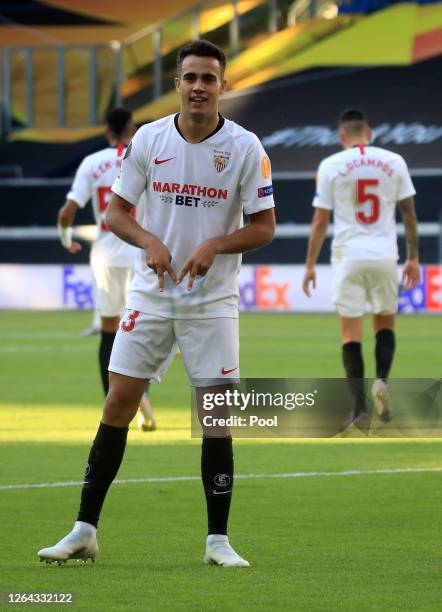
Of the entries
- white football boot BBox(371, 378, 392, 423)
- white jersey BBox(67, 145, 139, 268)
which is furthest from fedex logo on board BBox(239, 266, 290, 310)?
white football boot BBox(371, 378, 392, 423)

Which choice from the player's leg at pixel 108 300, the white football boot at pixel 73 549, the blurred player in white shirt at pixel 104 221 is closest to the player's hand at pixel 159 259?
the white football boot at pixel 73 549

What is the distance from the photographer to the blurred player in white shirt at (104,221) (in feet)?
41.1

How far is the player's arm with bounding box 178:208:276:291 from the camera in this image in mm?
6426

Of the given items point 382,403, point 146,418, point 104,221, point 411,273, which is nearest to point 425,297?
point 104,221

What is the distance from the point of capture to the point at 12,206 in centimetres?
3619

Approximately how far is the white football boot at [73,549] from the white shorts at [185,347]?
0.68 m

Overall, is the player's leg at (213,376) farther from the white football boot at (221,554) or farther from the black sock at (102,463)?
the black sock at (102,463)

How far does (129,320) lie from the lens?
673 cm

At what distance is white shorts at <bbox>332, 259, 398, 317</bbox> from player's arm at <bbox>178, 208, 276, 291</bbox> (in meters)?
5.70

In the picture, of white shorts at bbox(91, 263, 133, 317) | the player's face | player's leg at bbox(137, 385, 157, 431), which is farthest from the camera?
white shorts at bbox(91, 263, 133, 317)

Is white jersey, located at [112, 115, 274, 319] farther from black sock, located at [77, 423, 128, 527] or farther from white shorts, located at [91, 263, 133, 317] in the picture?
white shorts, located at [91, 263, 133, 317]

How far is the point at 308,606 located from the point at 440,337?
1617cm

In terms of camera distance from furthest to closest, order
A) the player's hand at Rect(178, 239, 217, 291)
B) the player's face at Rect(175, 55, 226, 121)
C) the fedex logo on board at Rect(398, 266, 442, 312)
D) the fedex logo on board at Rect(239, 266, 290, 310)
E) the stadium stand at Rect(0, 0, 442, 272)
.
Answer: the stadium stand at Rect(0, 0, 442, 272)
the fedex logo on board at Rect(239, 266, 290, 310)
the fedex logo on board at Rect(398, 266, 442, 312)
the player's face at Rect(175, 55, 226, 121)
the player's hand at Rect(178, 239, 217, 291)

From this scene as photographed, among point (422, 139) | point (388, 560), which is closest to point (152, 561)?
point (388, 560)
